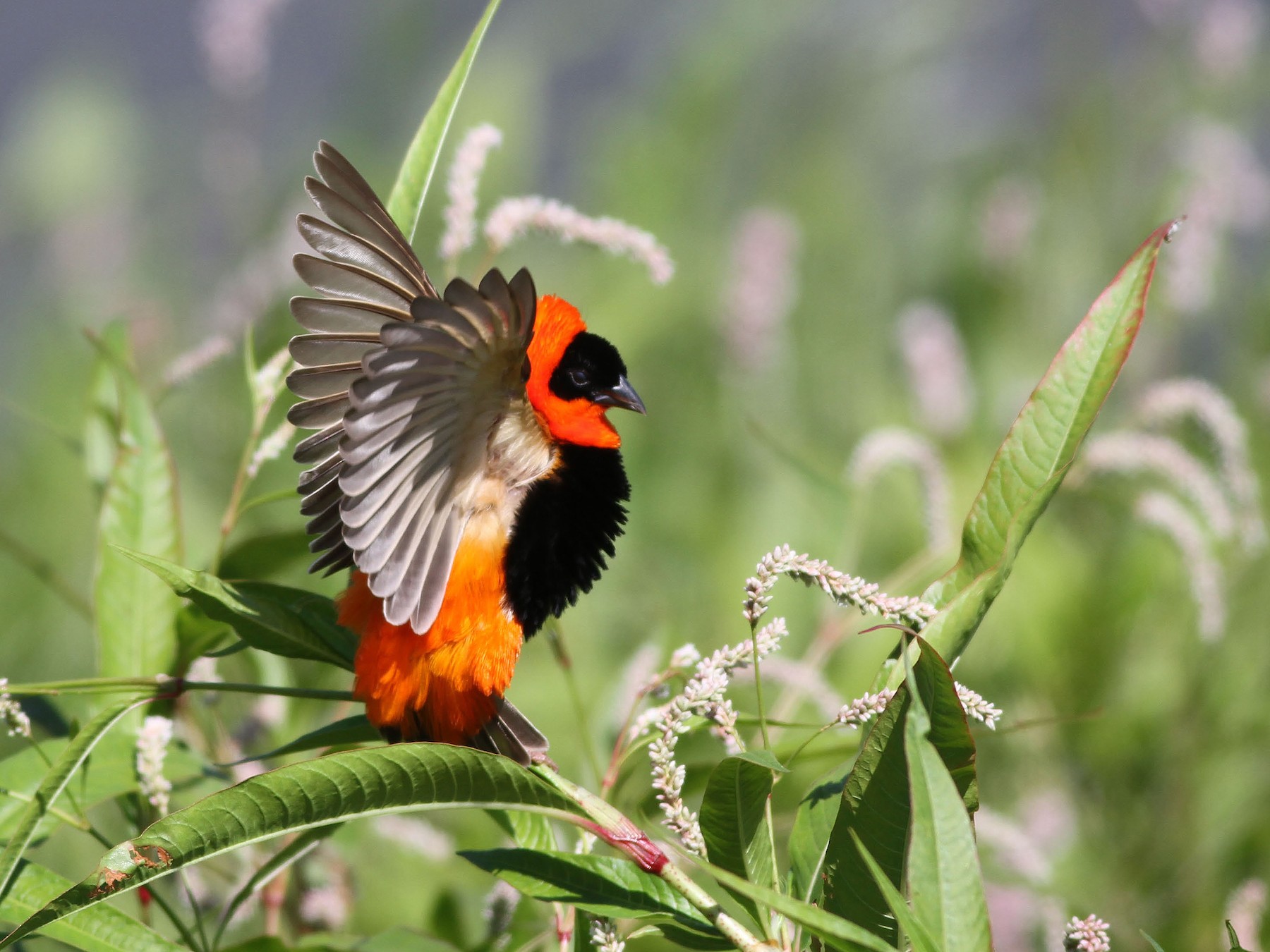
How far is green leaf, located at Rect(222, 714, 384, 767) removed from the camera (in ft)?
3.49

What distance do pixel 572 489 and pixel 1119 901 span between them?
1.21m

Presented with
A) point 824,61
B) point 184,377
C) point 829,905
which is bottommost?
point 829,905

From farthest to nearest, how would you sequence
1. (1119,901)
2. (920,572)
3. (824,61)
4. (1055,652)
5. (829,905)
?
(824,61) < (1055,652) < (1119,901) < (920,572) < (829,905)

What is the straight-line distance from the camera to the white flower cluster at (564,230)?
1.30 m

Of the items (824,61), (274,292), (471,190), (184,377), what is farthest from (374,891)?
(824,61)

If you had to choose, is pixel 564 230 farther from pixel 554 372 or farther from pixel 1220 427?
pixel 1220 427

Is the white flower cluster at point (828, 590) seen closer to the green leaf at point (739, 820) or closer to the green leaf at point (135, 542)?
the green leaf at point (739, 820)

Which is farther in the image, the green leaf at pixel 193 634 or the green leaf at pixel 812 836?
the green leaf at pixel 193 634

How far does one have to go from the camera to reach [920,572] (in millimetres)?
1582

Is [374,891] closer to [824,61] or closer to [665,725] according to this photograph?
[665,725]

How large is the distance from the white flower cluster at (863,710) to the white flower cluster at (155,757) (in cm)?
55

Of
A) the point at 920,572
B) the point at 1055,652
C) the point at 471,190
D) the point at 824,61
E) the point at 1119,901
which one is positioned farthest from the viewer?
the point at 824,61

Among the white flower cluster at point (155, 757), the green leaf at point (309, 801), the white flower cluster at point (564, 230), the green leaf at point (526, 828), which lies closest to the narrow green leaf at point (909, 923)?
the green leaf at point (309, 801)

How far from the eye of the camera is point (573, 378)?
4.47ft
